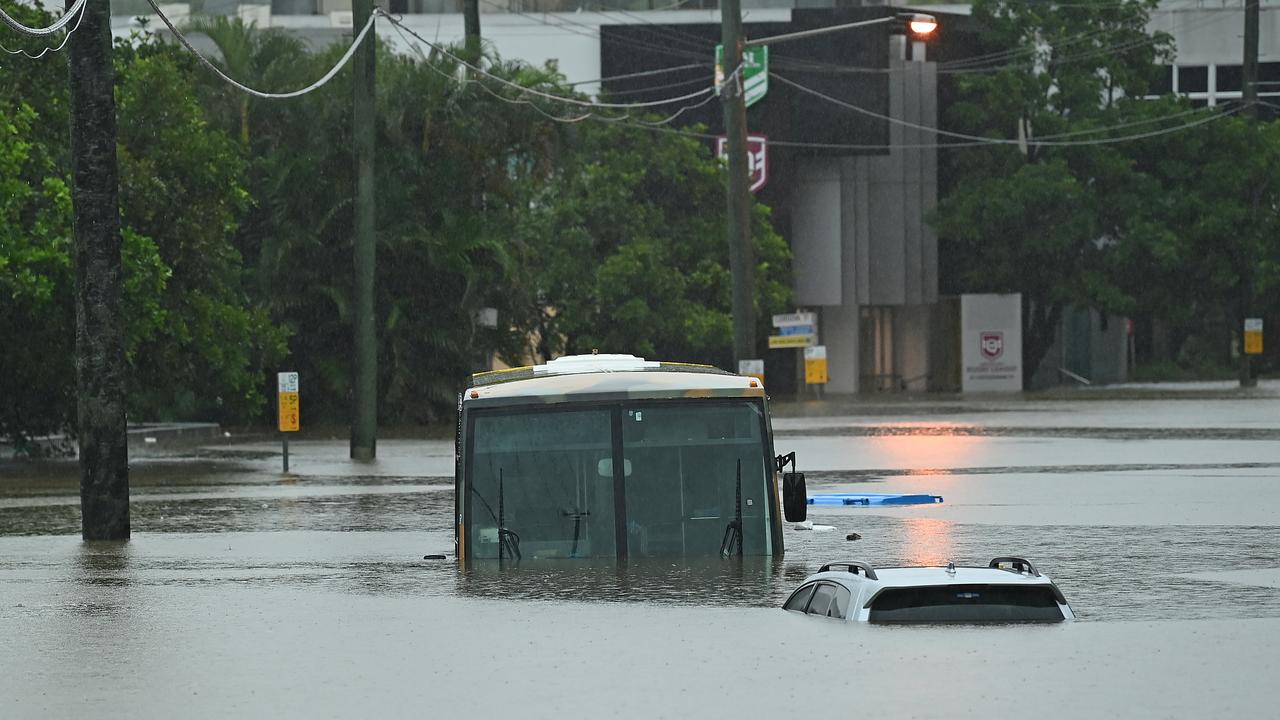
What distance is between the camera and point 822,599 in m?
13.7

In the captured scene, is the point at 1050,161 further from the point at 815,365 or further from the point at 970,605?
the point at 970,605

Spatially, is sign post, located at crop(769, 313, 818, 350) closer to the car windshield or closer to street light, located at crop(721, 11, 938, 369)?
street light, located at crop(721, 11, 938, 369)

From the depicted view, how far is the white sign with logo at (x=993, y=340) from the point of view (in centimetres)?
6912

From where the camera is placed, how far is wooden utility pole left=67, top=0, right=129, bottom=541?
20281mm

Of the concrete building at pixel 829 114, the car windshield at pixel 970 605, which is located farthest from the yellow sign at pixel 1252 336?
the car windshield at pixel 970 605

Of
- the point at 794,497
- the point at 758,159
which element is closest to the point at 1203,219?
the point at 758,159

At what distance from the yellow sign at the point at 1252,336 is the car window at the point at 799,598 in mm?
52952

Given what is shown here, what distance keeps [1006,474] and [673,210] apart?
32724mm

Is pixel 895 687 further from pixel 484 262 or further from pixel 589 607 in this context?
pixel 484 262

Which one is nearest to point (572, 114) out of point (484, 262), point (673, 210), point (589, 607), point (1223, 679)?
point (484, 262)

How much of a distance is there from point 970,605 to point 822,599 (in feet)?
3.08

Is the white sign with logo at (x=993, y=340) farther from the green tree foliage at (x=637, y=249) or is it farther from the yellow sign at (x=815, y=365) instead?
the yellow sign at (x=815, y=365)

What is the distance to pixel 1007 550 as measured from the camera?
1845cm

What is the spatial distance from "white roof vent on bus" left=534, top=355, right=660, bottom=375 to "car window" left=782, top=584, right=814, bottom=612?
2.85 meters
